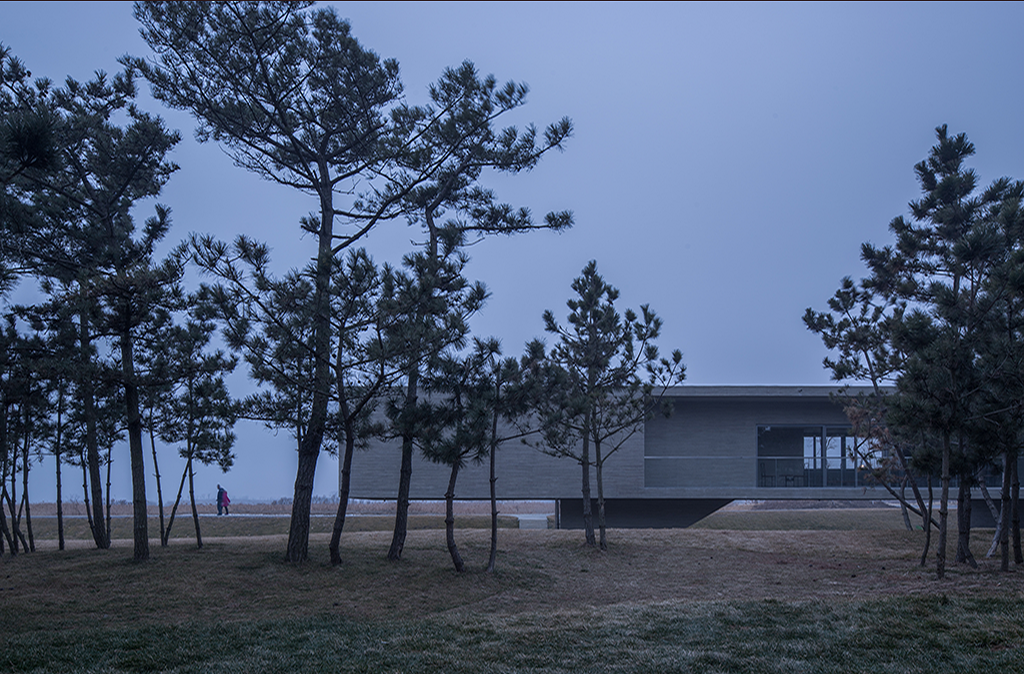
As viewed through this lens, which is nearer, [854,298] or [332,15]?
[332,15]

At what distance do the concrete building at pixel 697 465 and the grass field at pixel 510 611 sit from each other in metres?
5.52

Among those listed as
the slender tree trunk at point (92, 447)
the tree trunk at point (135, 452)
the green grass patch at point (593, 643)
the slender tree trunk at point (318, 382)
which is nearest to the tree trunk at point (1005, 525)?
the green grass patch at point (593, 643)

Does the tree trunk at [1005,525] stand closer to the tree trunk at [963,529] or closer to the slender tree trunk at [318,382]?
the tree trunk at [963,529]

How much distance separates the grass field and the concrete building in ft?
18.1

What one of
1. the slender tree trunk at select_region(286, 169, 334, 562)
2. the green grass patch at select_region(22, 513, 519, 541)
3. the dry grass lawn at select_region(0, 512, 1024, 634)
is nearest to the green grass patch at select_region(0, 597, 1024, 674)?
the dry grass lawn at select_region(0, 512, 1024, 634)

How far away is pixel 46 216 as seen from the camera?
13234mm

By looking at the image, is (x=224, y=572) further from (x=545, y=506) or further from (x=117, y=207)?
(x=545, y=506)

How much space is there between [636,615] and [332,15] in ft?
35.2

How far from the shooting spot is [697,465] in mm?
21641

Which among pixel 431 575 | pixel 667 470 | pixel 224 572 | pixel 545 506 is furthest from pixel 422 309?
pixel 545 506

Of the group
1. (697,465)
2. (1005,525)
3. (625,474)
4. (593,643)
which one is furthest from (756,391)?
(593,643)

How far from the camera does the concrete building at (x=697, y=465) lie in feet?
69.4

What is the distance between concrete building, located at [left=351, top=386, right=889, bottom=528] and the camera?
2114 cm

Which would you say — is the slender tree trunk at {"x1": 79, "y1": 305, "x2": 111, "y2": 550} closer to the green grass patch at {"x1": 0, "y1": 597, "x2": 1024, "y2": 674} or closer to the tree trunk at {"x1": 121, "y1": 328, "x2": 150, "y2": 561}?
the tree trunk at {"x1": 121, "y1": 328, "x2": 150, "y2": 561}
